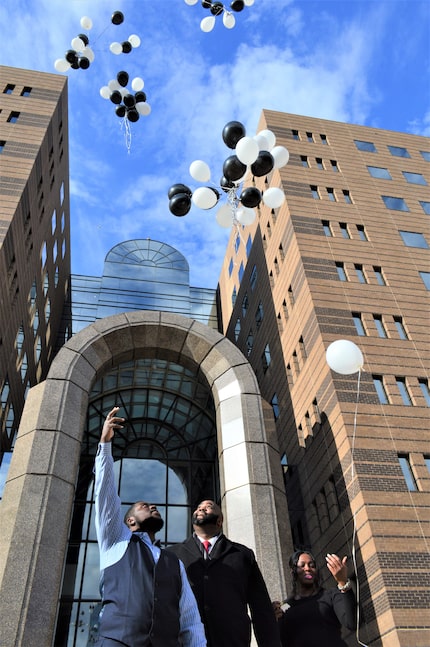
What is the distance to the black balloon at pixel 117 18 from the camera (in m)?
14.8

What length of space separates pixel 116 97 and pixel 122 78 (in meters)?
0.75

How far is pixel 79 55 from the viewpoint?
50.8 ft

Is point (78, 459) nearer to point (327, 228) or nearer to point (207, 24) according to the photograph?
point (207, 24)

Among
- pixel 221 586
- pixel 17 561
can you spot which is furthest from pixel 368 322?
pixel 221 586

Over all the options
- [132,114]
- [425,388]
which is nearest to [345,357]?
[132,114]

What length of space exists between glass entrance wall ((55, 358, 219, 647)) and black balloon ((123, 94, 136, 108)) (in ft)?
26.5

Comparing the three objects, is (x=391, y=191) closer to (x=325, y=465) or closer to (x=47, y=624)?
(x=325, y=465)

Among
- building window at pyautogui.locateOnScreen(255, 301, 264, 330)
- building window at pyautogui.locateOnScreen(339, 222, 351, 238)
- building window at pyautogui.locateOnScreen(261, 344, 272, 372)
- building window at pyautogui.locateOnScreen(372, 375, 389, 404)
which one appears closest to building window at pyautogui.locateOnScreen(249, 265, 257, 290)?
building window at pyautogui.locateOnScreen(255, 301, 264, 330)

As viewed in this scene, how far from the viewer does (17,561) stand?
1048 cm

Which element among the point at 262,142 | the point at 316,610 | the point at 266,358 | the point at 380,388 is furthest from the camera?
the point at 266,358

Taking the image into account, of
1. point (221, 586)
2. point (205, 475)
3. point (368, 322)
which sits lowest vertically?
point (221, 586)

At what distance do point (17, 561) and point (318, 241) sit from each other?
1885 cm

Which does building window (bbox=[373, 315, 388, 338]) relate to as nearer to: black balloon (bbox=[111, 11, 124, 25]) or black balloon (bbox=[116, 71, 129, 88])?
black balloon (bbox=[116, 71, 129, 88])

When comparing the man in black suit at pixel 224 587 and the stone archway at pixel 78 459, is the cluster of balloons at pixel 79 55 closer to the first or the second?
the stone archway at pixel 78 459
